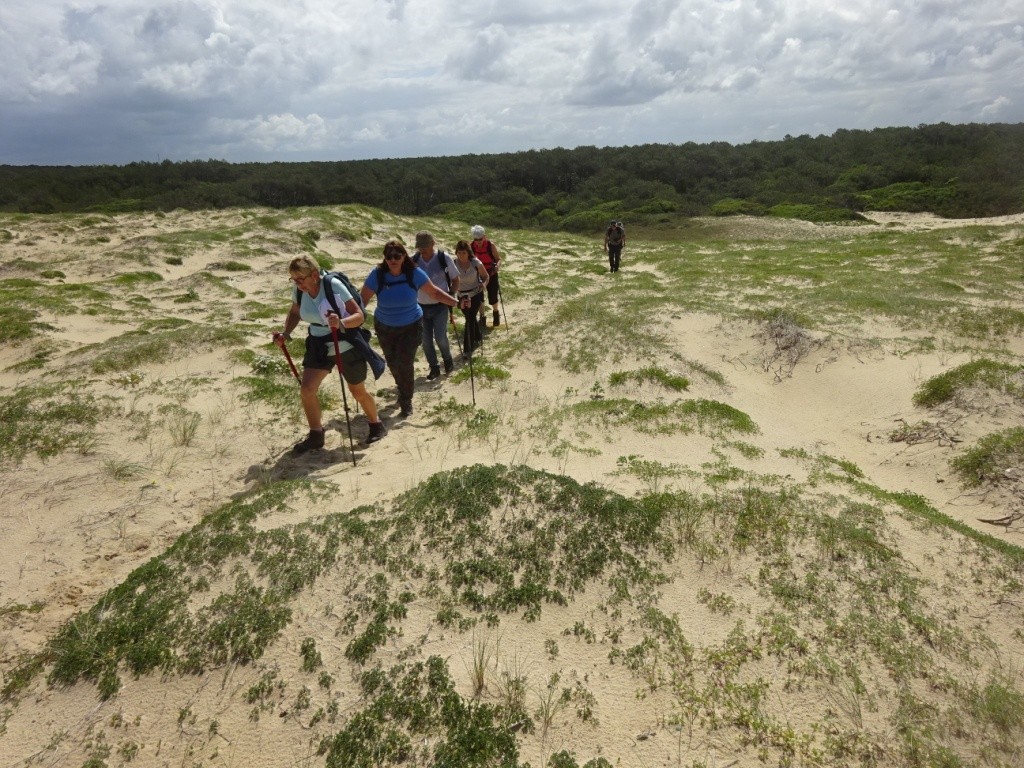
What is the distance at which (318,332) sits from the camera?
814 cm

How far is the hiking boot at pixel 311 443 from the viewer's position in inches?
348

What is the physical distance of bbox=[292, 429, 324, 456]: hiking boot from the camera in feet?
29.0

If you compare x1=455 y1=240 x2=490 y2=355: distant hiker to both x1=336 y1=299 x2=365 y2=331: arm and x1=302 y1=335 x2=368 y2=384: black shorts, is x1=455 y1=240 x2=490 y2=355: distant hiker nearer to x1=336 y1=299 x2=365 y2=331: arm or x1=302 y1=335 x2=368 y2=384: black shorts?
x1=302 y1=335 x2=368 y2=384: black shorts

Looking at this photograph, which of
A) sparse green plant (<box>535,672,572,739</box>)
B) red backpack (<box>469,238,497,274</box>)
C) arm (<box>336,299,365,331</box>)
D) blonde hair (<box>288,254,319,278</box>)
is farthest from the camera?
red backpack (<box>469,238,497,274</box>)

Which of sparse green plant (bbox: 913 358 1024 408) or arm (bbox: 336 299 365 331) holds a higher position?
arm (bbox: 336 299 365 331)

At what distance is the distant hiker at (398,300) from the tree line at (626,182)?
2684 inches

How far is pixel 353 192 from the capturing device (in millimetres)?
96812

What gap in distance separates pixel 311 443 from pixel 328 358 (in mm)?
1491

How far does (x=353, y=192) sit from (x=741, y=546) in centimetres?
10156

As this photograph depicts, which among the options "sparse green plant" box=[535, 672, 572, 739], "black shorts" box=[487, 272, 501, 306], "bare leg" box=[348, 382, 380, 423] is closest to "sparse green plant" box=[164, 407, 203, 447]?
"bare leg" box=[348, 382, 380, 423]

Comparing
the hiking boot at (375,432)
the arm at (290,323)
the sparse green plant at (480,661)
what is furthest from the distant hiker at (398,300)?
the sparse green plant at (480,661)

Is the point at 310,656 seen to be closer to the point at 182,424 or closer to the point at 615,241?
the point at 182,424

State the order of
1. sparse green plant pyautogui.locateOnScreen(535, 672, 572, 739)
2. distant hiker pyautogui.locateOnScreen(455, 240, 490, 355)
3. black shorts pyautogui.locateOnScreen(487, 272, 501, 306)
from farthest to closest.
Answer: black shorts pyautogui.locateOnScreen(487, 272, 501, 306) < distant hiker pyautogui.locateOnScreen(455, 240, 490, 355) < sparse green plant pyautogui.locateOnScreen(535, 672, 572, 739)

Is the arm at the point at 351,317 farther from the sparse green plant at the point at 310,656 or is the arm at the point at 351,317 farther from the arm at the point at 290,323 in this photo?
the sparse green plant at the point at 310,656
